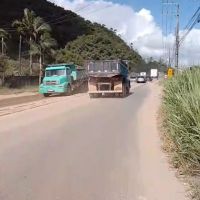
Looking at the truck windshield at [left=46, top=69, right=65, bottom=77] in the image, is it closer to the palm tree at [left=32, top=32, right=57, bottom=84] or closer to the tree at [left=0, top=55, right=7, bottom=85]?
the tree at [left=0, top=55, right=7, bottom=85]

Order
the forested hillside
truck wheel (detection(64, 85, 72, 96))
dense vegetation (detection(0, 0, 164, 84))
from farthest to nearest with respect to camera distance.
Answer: the forested hillside
dense vegetation (detection(0, 0, 164, 84))
truck wheel (detection(64, 85, 72, 96))

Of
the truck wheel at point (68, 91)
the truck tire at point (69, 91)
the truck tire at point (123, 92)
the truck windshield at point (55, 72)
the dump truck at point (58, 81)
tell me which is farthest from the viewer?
the truck tire at point (69, 91)

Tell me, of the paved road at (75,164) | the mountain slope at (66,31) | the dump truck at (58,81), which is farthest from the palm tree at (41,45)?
the paved road at (75,164)

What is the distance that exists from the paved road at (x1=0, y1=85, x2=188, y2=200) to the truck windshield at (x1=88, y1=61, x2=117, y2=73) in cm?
2054

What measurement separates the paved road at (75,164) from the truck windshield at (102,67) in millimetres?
20538

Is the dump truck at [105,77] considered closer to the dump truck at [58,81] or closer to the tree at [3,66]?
the dump truck at [58,81]

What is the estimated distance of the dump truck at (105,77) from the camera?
38.8 m

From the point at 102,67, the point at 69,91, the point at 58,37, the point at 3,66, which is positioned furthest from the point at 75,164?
the point at 58,37

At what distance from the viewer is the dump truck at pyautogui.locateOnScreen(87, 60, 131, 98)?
38781mm

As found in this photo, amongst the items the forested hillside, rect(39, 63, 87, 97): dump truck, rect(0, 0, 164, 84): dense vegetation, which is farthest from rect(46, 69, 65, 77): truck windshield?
the forested hillside

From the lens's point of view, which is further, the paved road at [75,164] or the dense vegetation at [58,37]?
the dense vegetation at [58,37]

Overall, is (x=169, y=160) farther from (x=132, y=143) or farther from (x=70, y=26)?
(x=70, y=26)

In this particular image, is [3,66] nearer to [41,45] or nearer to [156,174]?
[41,45]

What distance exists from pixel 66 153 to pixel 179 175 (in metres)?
3.22
